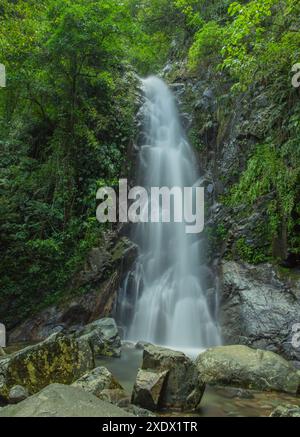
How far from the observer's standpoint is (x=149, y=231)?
450 inches

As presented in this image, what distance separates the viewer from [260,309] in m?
8.09

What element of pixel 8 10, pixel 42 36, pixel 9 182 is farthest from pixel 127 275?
pixel 8 10

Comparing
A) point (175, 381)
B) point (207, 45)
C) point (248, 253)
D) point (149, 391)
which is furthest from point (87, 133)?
point (149, 391)

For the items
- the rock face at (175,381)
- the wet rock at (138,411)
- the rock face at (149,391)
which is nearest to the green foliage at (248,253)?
the rock face at (175,381)

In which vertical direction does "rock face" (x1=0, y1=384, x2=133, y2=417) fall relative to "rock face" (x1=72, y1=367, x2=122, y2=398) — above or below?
above

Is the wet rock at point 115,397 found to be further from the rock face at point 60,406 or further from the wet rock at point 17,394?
the rock face at point 60,406

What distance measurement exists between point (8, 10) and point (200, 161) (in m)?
7.13

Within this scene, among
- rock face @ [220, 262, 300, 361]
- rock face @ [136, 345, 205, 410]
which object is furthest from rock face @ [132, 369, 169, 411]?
rock face @ [220, 262, 300, 361]

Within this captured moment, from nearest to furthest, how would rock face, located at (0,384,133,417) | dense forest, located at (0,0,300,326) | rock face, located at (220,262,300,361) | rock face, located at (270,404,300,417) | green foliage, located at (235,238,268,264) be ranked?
rock face, located at (0,384,133,417) < rock face, located at (270,404,300,417) < rock face, located at (220,262,300,361) < dense forest, located at (0,0,300,326) < green foliage, located at (235,238,268,264)

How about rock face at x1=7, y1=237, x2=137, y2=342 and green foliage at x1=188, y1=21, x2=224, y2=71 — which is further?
green foliage at x1=188, y1=21, x2=224, y2=71

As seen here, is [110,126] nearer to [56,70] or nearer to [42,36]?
[56,70]

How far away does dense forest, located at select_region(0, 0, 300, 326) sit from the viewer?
8.84m

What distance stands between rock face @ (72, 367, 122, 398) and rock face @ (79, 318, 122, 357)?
2471 mm

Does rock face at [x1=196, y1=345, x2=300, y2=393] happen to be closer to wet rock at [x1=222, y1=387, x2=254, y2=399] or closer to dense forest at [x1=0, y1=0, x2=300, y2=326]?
wet rock at [x1=222, y1=387, x2=254, y2=399]
